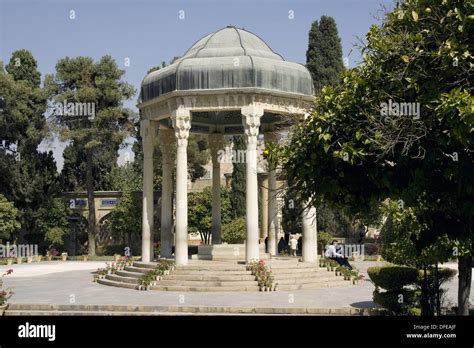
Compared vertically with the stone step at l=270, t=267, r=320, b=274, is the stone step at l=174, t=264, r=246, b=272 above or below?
above

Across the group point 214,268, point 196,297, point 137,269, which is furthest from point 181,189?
point 196,297

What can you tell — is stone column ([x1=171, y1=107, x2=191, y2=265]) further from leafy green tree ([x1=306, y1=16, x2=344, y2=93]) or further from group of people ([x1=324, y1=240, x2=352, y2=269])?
leafy green tree ([x1=306, y1=16, x2=344, y2=93])

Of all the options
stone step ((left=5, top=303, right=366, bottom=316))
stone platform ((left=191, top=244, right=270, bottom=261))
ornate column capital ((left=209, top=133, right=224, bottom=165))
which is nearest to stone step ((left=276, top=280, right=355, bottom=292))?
stone platform ((left=191, top=244, right=270, bottom=261))

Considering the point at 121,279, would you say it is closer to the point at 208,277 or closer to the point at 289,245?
the point at 208,277

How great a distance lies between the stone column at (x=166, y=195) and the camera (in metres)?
28.0

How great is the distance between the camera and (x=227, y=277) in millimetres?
22719

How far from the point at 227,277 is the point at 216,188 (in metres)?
8.62

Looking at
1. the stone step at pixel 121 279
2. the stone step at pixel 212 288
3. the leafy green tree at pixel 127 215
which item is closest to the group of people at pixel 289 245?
the leafy green tree at pixel 127 215

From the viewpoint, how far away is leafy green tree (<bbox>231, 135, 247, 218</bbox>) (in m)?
51.8

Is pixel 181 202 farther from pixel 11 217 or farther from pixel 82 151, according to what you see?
pixel 82 151

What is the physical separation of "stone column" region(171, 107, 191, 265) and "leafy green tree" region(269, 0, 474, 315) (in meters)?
11.5

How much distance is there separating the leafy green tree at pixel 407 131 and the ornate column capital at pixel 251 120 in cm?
1104

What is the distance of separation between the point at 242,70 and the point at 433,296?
40.5 feet
